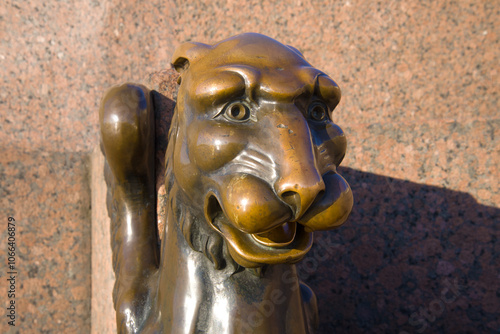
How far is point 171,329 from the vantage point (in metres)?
0.78

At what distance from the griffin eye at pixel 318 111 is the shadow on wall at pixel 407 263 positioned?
77 centimetres

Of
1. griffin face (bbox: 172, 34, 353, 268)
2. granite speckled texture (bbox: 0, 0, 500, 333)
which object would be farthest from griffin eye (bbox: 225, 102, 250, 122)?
granite speckled texture (bbox: 0, 0, 500, 333)

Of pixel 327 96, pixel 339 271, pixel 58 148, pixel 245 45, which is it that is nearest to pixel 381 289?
pixel 339 271

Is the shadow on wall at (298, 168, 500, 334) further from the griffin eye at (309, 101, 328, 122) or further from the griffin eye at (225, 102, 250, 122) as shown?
the griffin eye at (225, 102, 250, 122)

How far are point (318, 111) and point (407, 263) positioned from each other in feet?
2.95

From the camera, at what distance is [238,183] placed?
614 mm

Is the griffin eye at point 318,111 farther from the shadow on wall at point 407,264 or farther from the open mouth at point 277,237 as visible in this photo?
the shadow on wall at point 407,264

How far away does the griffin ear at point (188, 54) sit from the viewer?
2.49 ft

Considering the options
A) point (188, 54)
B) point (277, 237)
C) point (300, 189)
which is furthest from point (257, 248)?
point (188, 54)

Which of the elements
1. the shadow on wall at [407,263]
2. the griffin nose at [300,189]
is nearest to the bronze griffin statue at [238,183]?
the griffin nose at [300,189]

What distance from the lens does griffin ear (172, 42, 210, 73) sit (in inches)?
29.9

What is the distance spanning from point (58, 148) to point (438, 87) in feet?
5.16

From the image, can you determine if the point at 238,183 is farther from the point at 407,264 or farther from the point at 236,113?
the point at 407,264

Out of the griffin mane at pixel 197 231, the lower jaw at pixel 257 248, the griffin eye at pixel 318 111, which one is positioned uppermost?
the griffin eye at pixel 318 111
